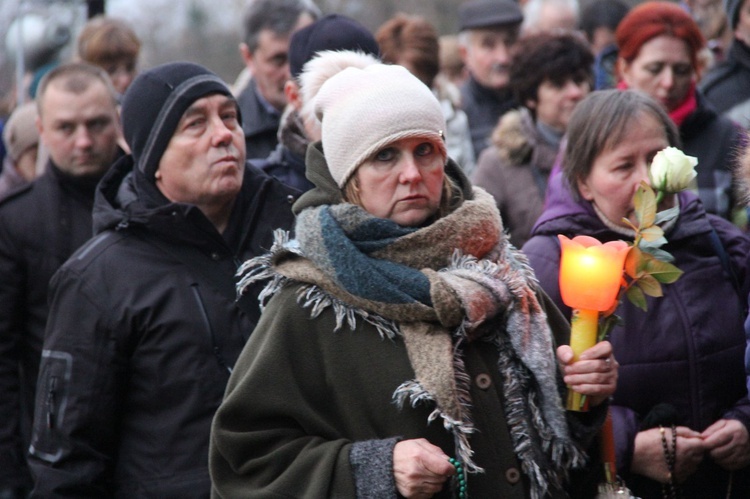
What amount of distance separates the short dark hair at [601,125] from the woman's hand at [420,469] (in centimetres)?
140

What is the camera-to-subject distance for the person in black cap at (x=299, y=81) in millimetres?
4727

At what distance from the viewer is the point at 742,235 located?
4188 mm

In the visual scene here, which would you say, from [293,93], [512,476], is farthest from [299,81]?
[512,476]

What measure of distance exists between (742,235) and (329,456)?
189 cm

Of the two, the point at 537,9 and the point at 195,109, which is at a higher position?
the point at 195,109

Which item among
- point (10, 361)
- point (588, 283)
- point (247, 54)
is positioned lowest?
point (10, 361)

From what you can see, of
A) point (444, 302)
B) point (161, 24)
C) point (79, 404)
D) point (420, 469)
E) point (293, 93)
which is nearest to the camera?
point (420, 469)

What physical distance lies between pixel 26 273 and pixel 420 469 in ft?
8.41

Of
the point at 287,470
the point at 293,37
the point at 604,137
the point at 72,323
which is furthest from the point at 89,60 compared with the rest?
the point at 287,470

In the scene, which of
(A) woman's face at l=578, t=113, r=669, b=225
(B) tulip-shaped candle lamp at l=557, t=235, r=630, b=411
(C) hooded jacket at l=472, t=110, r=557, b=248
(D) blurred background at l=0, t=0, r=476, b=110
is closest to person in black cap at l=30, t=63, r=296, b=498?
(B) tulip-shaped candle lamp at l=557, t=235, r=630, b=411

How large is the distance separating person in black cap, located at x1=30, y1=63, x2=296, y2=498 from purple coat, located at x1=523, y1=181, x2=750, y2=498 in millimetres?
1123

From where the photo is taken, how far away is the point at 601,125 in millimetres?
4016

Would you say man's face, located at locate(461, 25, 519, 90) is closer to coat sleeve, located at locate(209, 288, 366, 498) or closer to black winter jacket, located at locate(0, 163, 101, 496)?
black winter jacket, located at locate(0, 163, 101, 496)

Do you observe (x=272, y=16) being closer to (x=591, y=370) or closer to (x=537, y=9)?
(x=537, y=9)
